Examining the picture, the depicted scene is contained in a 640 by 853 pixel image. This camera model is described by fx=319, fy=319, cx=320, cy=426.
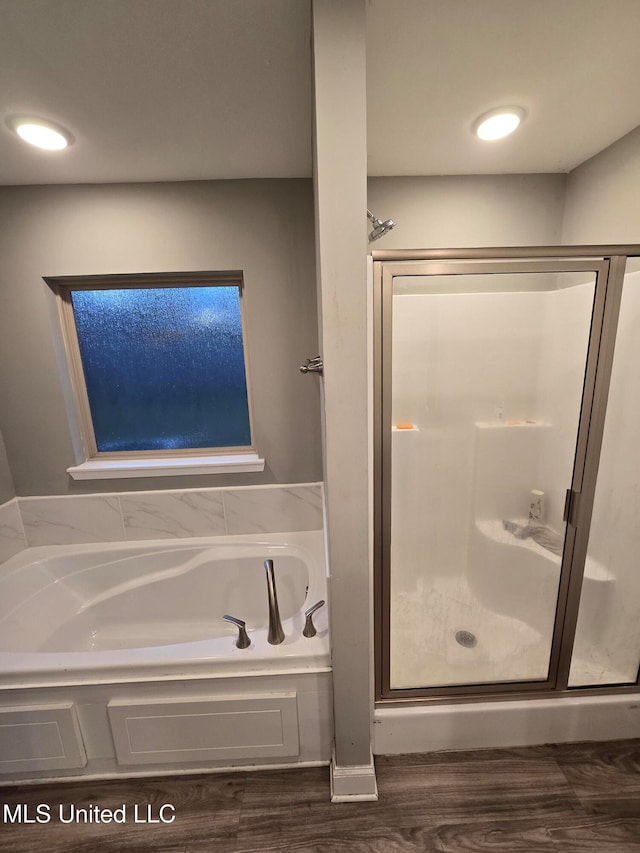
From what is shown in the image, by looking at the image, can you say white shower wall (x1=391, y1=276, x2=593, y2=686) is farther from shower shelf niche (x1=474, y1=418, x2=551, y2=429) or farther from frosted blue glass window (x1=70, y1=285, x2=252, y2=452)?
frosted blue glass window (x1=70, y1=285, x2=252, y2=452)

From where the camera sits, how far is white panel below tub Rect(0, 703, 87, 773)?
112cm

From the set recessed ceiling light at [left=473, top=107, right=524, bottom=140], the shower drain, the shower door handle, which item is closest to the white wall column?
the shower drain

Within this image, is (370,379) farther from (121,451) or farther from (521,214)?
(121,451)

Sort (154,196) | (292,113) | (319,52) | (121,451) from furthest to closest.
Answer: (121,451) → (154,196) → (292,113) → (319,52)

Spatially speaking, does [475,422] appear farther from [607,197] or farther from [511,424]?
[607,197]

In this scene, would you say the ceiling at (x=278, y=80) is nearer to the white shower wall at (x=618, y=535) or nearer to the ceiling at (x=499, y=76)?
the ceiling at (x=499, y=76)

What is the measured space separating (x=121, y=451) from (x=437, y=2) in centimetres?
220

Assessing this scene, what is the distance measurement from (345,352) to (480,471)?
120 cm

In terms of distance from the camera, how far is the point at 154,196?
5.08ft

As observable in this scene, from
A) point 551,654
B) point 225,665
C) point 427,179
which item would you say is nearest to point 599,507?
point 551,654

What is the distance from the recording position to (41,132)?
117cm

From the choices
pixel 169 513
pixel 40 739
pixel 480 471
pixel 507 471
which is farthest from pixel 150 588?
pixel 507 471

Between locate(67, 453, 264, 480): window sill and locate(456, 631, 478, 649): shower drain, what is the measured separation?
4.14ft

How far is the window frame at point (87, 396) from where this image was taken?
1690 millimetres
